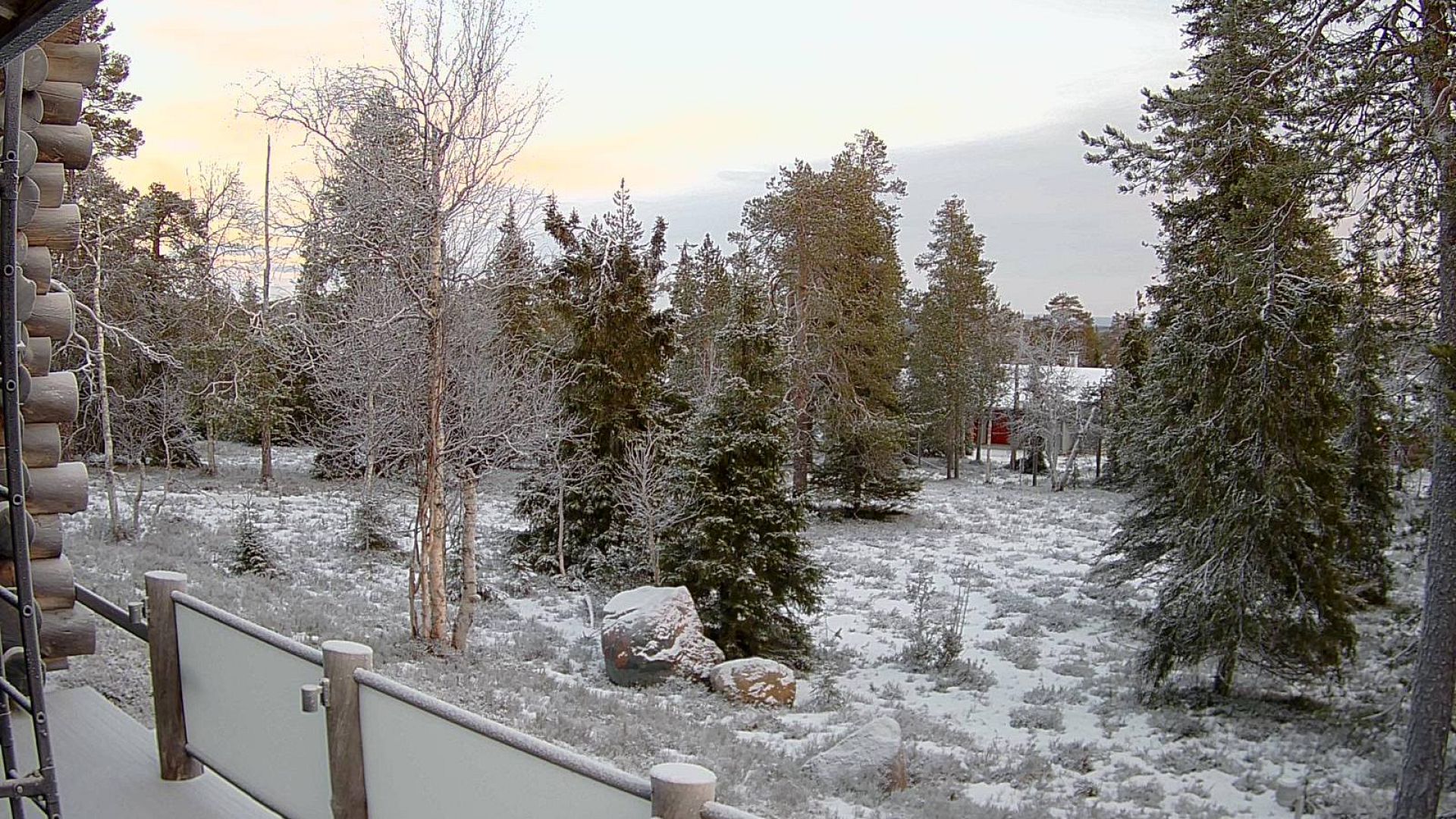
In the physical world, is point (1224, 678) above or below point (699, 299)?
below

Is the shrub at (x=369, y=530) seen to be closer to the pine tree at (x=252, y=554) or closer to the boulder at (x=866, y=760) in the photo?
the pine tree at (x=252, y=554)

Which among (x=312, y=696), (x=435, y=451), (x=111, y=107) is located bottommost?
(x=312, y=696)

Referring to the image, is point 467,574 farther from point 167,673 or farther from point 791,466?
point 167,673

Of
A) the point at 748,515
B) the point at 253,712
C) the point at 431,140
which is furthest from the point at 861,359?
the point at 253,712

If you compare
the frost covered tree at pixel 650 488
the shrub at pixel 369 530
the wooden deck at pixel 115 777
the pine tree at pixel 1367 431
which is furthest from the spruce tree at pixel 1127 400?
the shrub at pixel 369 530

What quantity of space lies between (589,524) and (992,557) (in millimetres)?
9457

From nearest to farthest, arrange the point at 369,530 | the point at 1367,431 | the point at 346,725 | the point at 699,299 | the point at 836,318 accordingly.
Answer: the point at 346,725 → the point at 1367,431 → the point at 369,530 → the point at 836,318 → the point at 699,299

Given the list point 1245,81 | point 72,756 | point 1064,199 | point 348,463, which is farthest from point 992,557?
point 72,756

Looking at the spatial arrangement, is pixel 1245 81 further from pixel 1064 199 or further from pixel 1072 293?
pixel 1072 293

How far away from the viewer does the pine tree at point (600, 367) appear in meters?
16.6

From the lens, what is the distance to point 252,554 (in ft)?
47.6

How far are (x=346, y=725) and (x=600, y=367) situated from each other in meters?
13.8

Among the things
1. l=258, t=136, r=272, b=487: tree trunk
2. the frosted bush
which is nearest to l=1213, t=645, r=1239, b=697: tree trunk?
the frosted bush

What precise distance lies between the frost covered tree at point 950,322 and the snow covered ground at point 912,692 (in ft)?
53.3
